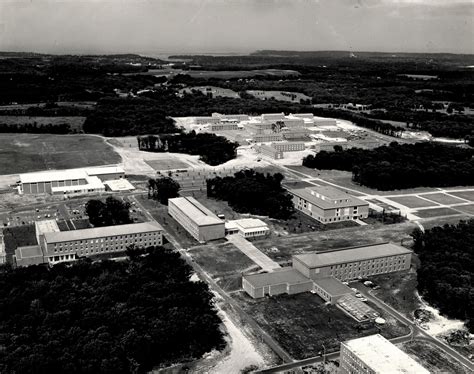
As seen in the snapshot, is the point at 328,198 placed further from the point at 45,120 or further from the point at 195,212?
the point at 45,120

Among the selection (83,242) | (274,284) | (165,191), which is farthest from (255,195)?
(274,284)

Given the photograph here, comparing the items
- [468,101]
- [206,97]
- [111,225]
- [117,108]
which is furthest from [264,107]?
[111,225]

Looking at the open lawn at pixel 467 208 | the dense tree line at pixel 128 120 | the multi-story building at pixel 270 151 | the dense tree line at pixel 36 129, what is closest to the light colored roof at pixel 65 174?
the multi-story building at pixel 270 151

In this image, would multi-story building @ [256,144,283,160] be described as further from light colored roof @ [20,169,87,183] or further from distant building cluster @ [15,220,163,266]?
distant building cluster @ [15,220,163,266]

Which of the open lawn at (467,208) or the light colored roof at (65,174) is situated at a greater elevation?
the light colored roof at (65,174)

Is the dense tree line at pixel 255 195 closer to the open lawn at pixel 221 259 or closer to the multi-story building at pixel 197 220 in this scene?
the multi-story building at pixel 197 220

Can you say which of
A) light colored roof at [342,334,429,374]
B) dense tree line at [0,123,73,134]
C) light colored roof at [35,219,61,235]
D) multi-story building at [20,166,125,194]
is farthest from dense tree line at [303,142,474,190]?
dense tree line at [0,123,73,134]
